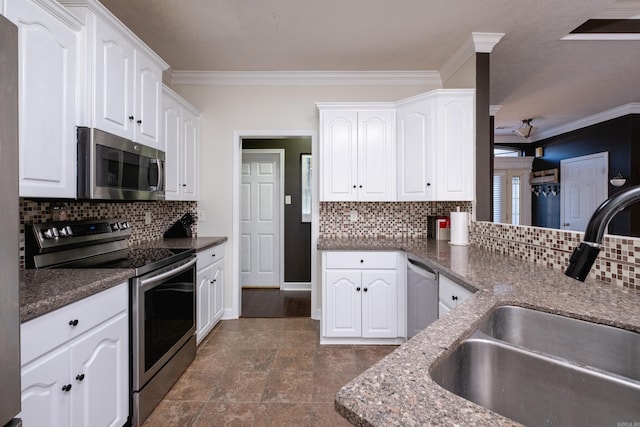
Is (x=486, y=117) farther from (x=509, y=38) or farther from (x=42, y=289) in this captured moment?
(x=42, y=289)

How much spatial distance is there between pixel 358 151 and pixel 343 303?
1393 mm

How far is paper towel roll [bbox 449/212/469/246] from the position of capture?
2619 millimetres

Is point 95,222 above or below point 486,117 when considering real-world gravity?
below

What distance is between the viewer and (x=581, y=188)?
5.38 metres

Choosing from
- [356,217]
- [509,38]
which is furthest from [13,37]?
[509,38]

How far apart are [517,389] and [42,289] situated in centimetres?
165

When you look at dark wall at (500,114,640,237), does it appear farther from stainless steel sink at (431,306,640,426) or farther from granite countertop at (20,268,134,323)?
granite countertop at (20,268,134,323)

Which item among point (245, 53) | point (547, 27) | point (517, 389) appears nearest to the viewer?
point (517, 389)

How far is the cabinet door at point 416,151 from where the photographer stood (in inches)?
107

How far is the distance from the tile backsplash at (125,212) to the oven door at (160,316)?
0.60 m

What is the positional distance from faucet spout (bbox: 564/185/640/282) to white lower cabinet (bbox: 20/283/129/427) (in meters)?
1.65

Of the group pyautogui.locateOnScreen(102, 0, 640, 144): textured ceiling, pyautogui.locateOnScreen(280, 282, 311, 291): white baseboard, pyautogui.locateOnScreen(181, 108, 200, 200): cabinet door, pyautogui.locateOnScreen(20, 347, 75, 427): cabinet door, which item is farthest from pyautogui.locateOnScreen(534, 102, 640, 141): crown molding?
pyautogui.locateOnScreen(20, 347, 75, 427): cabinet door

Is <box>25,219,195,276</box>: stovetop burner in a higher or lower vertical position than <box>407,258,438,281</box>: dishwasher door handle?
higher

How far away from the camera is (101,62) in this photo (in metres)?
1.71
